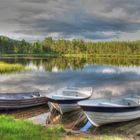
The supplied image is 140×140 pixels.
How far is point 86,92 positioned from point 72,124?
23.4 ft

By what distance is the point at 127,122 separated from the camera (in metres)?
23.6

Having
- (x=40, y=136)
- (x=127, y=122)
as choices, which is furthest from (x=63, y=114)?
(x=40, y=136)

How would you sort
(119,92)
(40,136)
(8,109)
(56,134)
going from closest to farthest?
(40,136) → (56,134) → (8,109) → (119,92)

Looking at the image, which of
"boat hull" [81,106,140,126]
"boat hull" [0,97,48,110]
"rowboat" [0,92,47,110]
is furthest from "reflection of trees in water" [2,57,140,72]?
"boat hull" [81,106,140,126]

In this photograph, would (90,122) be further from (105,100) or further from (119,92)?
(119,92)

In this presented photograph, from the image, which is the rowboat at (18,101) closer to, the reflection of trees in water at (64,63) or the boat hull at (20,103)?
the boat hull at (20,103)

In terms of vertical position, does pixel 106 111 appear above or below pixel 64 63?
above

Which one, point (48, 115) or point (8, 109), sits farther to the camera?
point (8, 109)

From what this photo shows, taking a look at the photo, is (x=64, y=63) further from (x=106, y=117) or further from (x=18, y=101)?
(x=106, y=117)

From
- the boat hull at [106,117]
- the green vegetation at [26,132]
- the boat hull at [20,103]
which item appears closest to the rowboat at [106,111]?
the boat hull at [106,117]

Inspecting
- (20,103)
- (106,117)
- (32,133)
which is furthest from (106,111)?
(20,103)

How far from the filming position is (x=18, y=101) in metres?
28.1

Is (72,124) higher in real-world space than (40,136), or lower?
lower

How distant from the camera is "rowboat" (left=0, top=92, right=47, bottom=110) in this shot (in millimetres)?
27766
